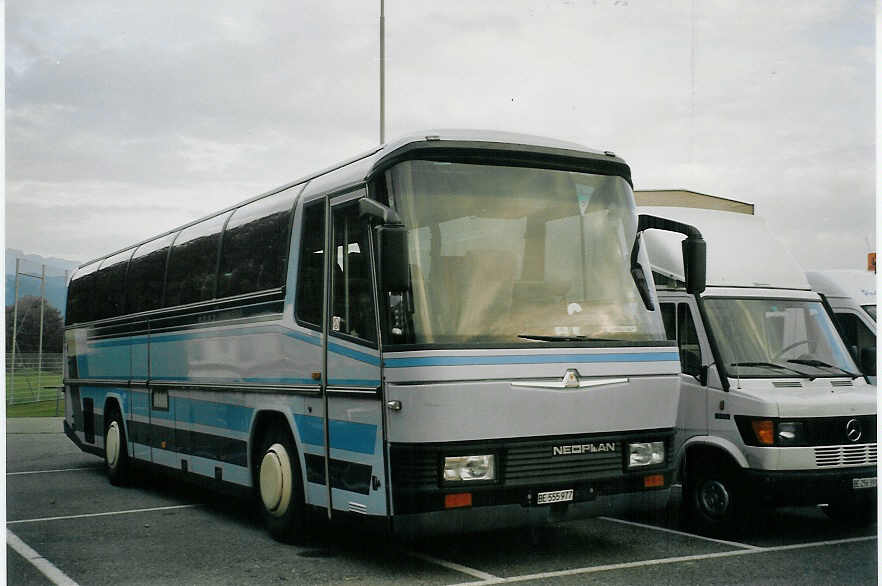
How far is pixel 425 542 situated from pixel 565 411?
2088mm

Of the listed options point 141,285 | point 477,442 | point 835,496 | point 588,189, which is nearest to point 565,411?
point 477,442

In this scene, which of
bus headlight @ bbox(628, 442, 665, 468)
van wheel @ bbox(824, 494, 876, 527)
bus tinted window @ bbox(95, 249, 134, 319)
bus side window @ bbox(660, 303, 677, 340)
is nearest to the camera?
bus headlight @ bbox(628, 442, 665, 468)

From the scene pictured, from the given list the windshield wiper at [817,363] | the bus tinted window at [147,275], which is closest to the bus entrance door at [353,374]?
the windshield wiper at [817,363]

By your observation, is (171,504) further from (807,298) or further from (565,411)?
(807,298)

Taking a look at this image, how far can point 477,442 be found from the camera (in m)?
6.88

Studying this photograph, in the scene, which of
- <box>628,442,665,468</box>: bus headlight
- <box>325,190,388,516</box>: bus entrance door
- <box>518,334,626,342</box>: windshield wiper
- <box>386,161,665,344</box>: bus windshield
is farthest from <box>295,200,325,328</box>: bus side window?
<box>628,442,665,468</box>: bus headlight

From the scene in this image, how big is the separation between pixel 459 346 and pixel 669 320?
11.1ft

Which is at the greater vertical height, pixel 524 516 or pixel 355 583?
pixel 524 516

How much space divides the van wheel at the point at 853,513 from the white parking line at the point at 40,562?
21.3ft

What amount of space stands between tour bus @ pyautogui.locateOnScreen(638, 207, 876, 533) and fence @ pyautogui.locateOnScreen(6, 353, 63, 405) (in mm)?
6305

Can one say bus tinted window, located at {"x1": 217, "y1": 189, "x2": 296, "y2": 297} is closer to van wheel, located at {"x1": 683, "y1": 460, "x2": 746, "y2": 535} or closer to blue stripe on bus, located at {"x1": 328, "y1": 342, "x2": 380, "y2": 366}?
blue stripe on bus, located at {"x1": 328, "y1": 342, "x2": 380, "y2": 366}

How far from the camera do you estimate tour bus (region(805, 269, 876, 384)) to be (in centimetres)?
1234

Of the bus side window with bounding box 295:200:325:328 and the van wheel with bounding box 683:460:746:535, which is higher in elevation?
the bus side window with bounding box 295:200:325:328

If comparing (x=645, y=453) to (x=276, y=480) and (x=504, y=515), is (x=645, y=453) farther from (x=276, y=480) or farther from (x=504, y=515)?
(x=276, y=480)
